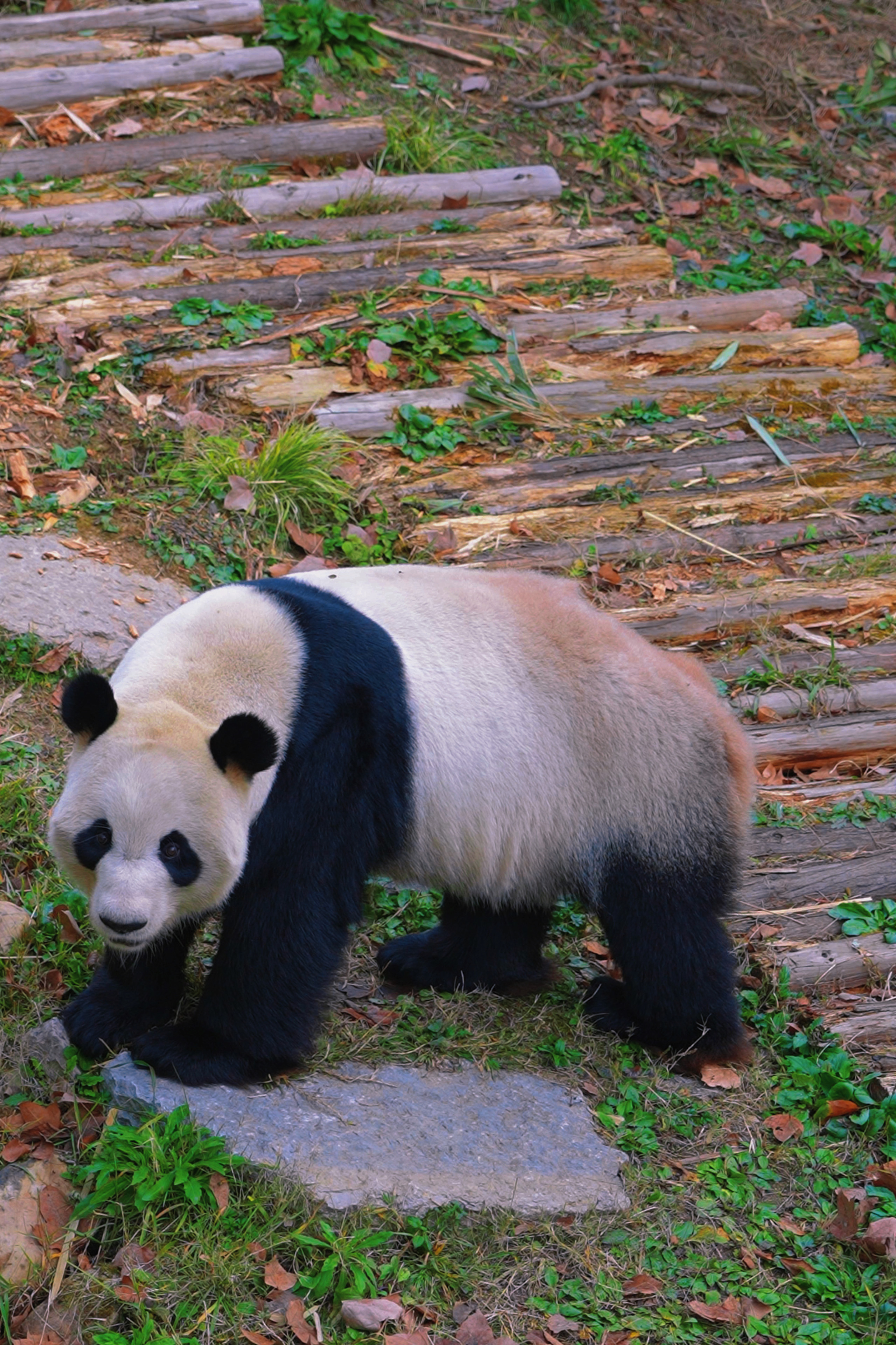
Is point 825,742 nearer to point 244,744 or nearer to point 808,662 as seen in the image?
point 808,662

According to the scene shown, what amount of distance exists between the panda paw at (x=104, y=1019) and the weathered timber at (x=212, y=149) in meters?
5.69

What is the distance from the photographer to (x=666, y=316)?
25.6 feet

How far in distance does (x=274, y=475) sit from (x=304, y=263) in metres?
1.90

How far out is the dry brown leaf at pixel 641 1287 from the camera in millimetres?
3422

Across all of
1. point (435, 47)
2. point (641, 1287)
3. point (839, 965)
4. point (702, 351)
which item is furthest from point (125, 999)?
point (435, 47)

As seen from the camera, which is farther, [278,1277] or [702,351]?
[702,351]

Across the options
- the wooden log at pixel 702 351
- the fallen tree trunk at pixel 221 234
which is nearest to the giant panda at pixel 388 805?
the wooden log at pixel 702 351

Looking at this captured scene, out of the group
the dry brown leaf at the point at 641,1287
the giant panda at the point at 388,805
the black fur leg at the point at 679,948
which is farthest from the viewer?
the black fur leg at the point at 679,948

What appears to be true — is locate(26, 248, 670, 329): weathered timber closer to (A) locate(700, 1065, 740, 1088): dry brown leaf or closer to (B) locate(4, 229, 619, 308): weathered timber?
(B) locate(4, 229, 619, 308): weathered timber

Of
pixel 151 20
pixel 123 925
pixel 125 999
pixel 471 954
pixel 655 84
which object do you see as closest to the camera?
pixel 123 925

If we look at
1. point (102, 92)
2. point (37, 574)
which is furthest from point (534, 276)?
point (37, 574)

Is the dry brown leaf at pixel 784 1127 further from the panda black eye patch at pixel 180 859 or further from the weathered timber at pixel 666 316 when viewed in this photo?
the weathered timber at pixel 666 316

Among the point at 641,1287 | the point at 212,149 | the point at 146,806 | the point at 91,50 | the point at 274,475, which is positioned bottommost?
the point at 641,1287

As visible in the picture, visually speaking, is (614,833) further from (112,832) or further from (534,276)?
(534,276)
